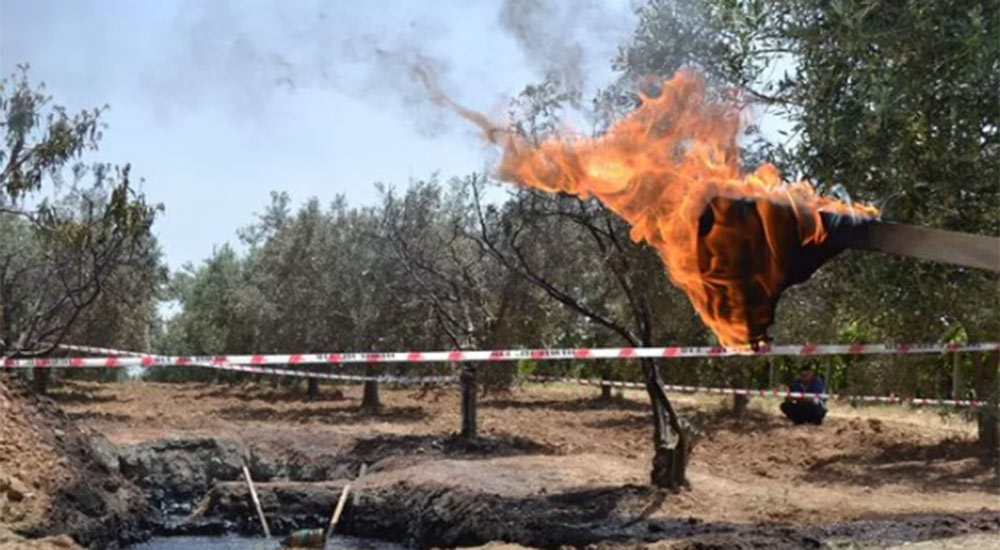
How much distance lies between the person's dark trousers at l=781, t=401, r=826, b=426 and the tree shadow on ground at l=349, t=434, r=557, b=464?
264 inches

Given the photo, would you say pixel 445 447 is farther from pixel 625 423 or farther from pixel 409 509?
pixel 625 423

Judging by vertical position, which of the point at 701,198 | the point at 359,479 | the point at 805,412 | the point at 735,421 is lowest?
the point at 359,479

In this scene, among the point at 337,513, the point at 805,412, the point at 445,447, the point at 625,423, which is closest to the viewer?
the point at 337,513

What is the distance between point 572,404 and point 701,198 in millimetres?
27373

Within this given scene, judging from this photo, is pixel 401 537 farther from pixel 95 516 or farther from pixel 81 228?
pixel 81 228

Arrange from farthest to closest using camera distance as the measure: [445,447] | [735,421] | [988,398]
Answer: [735,421]
[445,447]
[988,398]

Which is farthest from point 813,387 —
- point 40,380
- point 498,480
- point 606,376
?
point 40,380

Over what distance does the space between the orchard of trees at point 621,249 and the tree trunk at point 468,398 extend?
0.16 metres

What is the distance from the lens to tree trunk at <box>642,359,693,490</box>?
16.1 meters

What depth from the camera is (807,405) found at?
1024 inches

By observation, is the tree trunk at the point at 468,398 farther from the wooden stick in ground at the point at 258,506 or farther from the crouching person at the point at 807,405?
the crouching person at the point at 807,405


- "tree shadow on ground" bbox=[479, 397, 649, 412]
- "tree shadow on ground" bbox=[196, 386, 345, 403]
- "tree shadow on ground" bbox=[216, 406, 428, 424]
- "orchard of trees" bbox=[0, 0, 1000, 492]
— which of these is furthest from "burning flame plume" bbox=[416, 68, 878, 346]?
"tree shadow on ground" bbox=[196, 386, 345, 403]

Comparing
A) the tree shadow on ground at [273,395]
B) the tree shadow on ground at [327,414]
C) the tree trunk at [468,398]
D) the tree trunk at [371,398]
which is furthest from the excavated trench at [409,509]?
the tree shadow on ground at [273,395]

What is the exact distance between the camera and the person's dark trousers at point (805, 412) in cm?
2606
